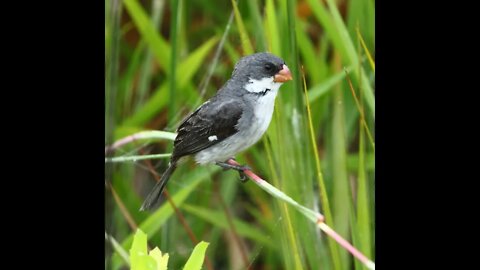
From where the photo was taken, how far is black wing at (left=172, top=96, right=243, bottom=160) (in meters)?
1.49

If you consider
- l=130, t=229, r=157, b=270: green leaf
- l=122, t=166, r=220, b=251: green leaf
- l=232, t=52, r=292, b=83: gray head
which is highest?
l=232, t=52, r=292, b=83: gray head

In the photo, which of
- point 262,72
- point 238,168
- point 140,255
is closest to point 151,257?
point 140,255

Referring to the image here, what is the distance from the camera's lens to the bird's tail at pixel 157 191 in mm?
1546

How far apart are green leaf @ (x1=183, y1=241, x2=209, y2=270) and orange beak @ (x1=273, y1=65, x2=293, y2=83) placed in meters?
0.23

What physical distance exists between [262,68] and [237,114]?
0.21ft

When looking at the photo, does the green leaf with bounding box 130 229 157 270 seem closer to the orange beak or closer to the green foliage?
the green foliage

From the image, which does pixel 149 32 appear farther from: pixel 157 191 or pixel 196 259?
pixel 196 259

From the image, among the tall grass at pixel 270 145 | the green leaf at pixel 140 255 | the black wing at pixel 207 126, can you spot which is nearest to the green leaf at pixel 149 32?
the tall grass at pixel 270 145

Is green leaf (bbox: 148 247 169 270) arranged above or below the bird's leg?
below

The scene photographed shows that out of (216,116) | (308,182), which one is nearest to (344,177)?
(308,182)

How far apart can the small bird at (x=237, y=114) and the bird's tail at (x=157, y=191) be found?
0.11 feet

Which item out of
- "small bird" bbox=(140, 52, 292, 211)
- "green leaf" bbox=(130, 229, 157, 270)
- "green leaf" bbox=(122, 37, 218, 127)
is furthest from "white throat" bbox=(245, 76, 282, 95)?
"green leaf" bbox=(130, 229, 157, 270)

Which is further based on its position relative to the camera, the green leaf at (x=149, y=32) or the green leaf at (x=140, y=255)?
the green leaf at (x=149, y=32)

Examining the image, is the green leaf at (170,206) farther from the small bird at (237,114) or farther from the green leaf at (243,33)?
the green leaf at (243,33)
